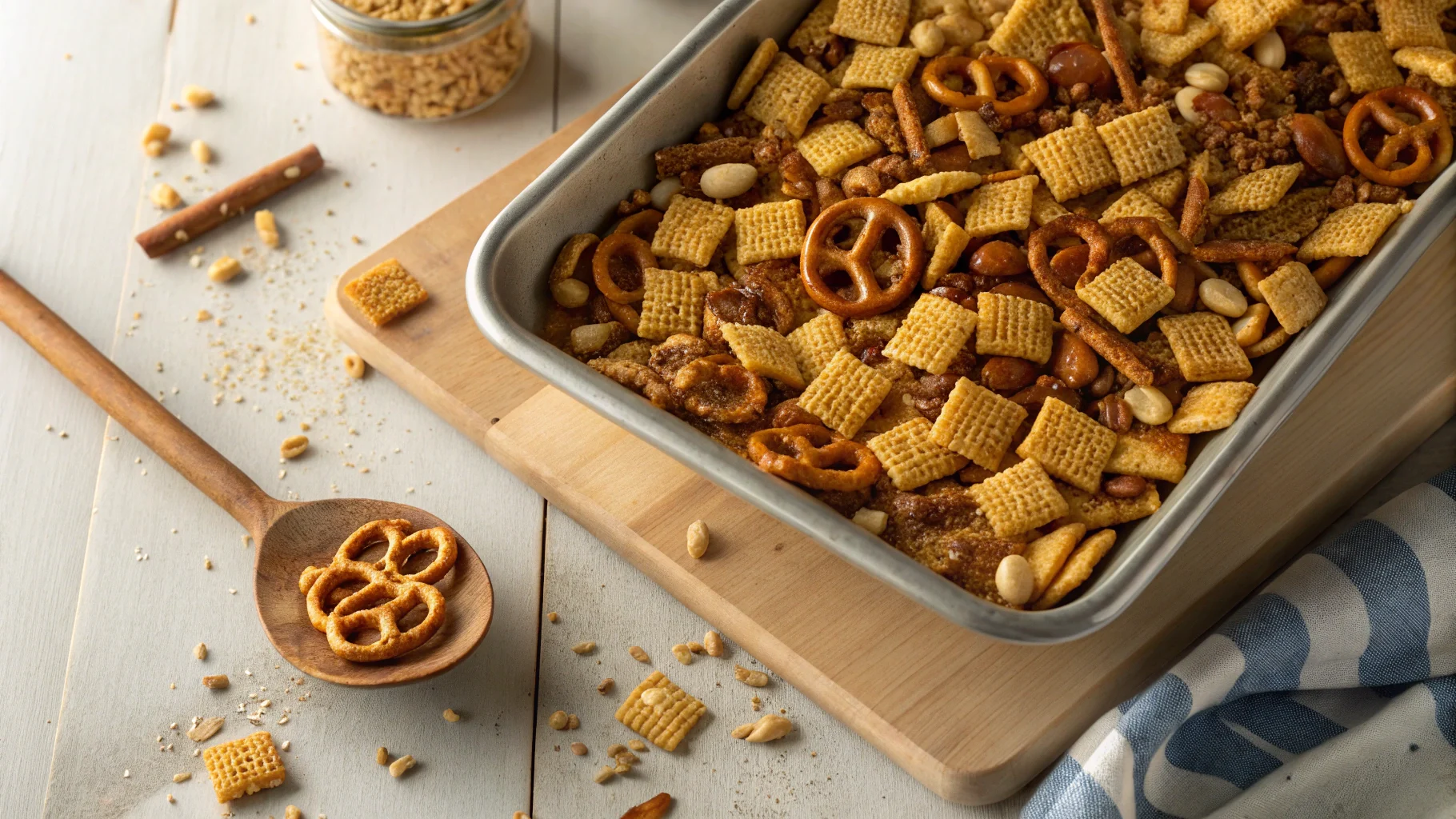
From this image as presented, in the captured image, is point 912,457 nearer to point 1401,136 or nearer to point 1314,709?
point 1314,709

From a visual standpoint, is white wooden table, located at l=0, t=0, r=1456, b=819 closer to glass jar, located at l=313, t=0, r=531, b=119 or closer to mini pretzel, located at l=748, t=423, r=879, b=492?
glass jar, located at l=313, t=0, r=531, b=119

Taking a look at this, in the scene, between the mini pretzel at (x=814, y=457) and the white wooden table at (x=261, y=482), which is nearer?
the mini pretzel at (x=814, y=457)

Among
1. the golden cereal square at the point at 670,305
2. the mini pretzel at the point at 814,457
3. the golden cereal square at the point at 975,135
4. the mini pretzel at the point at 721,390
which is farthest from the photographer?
the golden cereal square at the point at 975,135

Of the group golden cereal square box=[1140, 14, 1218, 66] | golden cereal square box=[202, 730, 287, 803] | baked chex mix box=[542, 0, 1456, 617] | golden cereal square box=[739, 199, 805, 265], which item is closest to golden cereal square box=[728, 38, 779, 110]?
baked chex mix box=[542, 0, 1456, 617]

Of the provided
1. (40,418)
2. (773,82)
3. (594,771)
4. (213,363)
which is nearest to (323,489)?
(213,363)

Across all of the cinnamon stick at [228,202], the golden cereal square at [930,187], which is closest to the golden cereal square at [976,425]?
the golden cereal square at [930,187]

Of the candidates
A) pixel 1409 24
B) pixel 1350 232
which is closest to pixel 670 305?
pixel 1350 232

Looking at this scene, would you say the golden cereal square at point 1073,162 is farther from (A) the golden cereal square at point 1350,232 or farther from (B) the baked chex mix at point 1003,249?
(A) the golden cereal square at point 1350,232
